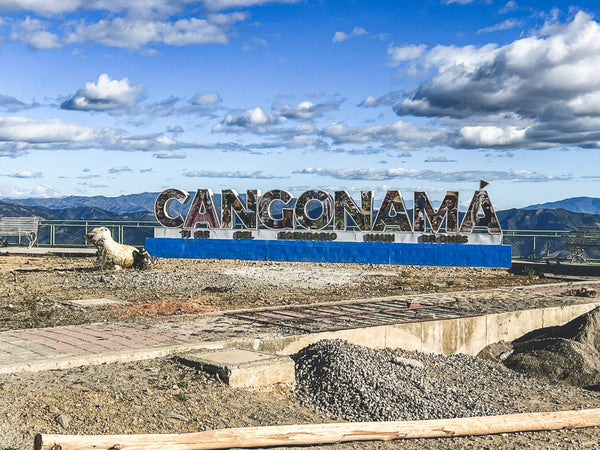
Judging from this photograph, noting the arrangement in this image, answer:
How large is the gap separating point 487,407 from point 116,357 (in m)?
4.60

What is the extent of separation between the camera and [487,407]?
876 centimetres

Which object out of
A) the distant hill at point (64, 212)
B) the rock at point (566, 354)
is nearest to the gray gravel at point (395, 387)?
the rock at point (566, 354)

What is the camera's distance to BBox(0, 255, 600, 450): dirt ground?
21.4 feet

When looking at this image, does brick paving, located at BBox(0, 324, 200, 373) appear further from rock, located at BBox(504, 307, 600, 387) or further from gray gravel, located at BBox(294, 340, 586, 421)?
rock, located at BBox(504, 307, 600, 387)

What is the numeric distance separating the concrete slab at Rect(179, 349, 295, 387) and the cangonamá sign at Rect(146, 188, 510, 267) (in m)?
18.9

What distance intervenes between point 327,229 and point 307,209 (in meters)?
1.16

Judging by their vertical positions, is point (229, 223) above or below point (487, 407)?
above

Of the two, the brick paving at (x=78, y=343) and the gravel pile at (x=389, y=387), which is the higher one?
the brick paving at (x=78, y=343)

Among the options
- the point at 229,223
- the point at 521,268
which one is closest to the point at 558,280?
the point at 521,268

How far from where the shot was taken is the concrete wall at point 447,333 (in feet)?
33.1

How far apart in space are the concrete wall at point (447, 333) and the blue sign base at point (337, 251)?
11.8 meters

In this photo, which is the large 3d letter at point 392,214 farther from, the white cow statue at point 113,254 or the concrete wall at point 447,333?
the concrete wall at point 447,333

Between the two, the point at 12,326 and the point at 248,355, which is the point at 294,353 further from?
the point at 12,326

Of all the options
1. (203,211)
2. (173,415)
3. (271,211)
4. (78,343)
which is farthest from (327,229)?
(173,415)
